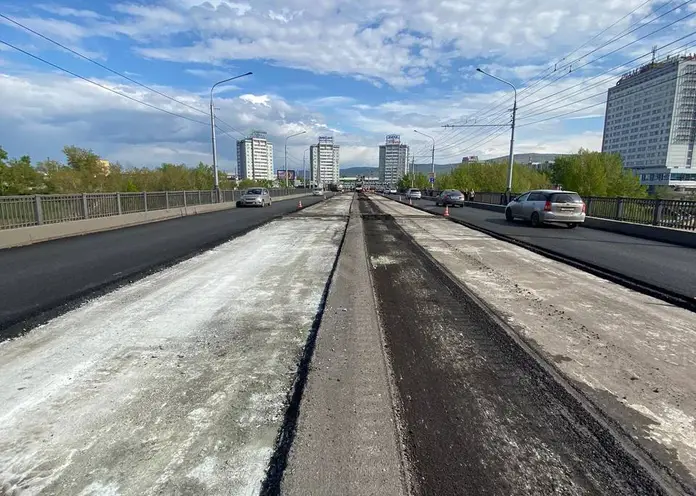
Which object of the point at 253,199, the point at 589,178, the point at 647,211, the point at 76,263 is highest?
the point at 589,178

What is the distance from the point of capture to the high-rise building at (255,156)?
446ft

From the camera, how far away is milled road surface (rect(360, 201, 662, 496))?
2273mm

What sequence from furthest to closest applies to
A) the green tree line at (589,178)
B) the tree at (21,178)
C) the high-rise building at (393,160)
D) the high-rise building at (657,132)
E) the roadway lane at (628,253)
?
the high-rise building at (393,160) < the high-rise building at (657,132) < the green tree line at (589,178) < the tree at (21,178) < the roadway lane at (628,253)

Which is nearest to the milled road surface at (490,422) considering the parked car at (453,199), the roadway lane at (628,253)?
the roadway lane at (628,253)

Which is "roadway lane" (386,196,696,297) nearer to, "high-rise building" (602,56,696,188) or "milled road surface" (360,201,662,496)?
"milled road surface" (360,201,662,496)

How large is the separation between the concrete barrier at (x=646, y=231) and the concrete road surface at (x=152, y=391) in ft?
43.3

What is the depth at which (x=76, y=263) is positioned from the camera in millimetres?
9008

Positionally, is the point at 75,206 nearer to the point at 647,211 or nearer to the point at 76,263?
the point at 76,263

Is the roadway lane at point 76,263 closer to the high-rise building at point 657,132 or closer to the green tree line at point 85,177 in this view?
the green tree line at point 85,177

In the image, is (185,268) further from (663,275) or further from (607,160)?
(607,160)

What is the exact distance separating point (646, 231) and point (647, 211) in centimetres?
146

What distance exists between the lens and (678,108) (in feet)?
244

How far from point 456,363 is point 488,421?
0.98 metres

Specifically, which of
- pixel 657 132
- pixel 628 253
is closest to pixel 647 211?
pixel 628 253
